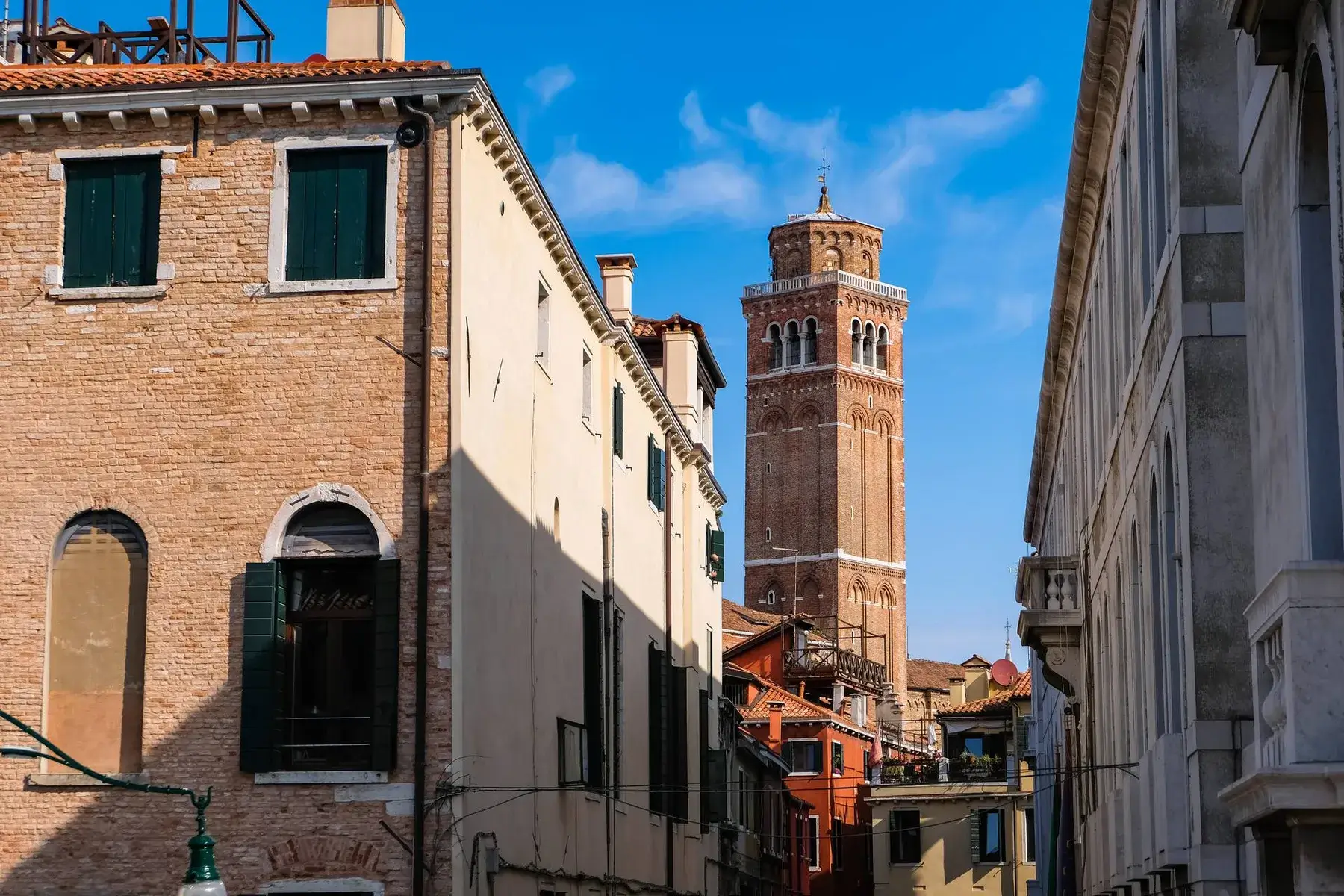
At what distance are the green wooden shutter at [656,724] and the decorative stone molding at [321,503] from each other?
1212 cm

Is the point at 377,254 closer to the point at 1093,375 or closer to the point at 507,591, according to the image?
the point at 507,591

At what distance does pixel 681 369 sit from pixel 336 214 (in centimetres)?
1790

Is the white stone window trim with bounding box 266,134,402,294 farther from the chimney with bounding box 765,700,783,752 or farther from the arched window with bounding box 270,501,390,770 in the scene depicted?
the chimney with bounding box 765,700,783,752

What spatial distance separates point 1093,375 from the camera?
24.2m

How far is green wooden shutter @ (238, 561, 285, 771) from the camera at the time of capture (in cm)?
1784

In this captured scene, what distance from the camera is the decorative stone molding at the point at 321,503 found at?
18.3 m

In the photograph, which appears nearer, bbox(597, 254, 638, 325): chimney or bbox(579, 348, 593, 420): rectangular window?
bbox(579, 348, 593, 420): rectangular window

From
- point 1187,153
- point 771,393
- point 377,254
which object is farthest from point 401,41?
point 771,393

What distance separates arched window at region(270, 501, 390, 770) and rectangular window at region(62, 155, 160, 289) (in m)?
3.19

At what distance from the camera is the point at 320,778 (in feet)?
58.3

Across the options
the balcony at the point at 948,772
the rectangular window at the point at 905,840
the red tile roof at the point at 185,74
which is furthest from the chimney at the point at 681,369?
the rectangular window at the point at 905,840

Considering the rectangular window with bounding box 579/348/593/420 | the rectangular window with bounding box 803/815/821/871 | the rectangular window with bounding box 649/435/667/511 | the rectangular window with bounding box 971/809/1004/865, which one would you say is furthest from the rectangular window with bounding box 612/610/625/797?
the rectangular window with bounding box 803/815/821/871

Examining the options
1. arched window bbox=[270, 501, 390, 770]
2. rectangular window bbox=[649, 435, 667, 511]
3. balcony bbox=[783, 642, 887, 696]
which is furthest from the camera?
balcony bbox=[783, 642, 887, 696]

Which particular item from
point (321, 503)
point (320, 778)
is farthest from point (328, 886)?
point (321, 503)
